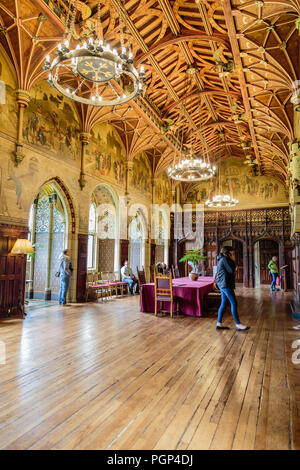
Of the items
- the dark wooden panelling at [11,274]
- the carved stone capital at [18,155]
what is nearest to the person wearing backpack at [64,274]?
the dark wooden panelling at [11,274]

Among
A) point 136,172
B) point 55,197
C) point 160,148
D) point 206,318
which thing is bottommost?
point 206,318

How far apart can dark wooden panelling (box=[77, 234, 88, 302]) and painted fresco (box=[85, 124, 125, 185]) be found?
273 centimetres

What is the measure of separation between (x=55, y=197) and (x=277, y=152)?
1042 cm

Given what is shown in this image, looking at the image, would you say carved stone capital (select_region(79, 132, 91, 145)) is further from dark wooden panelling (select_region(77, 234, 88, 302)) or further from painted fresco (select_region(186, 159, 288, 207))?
painted fresco (select_region(186, 159, 288, 207))

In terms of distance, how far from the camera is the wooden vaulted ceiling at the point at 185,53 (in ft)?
21.8

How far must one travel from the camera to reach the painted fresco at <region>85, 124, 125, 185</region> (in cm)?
1121

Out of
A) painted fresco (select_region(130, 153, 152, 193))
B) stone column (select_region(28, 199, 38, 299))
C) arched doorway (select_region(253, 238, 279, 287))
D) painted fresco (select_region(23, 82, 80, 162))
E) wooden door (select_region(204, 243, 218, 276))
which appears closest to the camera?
painted fresco (select_region(23, 82, 80, 162))

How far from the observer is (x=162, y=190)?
59.5ft

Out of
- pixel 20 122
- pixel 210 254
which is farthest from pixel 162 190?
pixel 20 122

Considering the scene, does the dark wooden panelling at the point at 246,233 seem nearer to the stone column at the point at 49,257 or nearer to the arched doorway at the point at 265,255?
the arched doorway at the point at 265,255

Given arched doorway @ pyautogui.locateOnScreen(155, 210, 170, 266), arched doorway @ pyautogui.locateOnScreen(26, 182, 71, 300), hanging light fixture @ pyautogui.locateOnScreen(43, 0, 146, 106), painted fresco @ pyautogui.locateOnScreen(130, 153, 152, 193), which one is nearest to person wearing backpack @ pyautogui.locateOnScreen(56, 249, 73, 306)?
arched doorway @ pyautogui.locateOnScreen(26, 182, 71, 300)

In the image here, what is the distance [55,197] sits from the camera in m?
10.3
